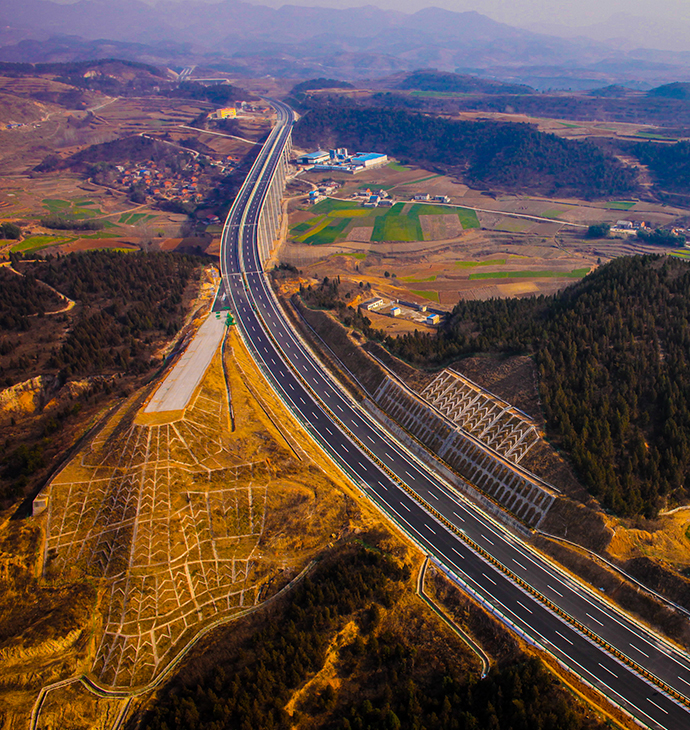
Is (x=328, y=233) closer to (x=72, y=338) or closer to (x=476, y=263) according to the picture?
(x=476, y=263)

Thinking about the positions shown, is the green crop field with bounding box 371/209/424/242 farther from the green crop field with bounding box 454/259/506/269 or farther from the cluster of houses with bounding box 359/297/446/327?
the cluster of houses with bounding box 359/297/446/327

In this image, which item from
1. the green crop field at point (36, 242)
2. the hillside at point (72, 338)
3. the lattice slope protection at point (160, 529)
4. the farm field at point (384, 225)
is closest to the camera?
the lattice slope protection at point (160, 529)

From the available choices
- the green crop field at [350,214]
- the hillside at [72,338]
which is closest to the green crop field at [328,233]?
the green crop field at [350,214]

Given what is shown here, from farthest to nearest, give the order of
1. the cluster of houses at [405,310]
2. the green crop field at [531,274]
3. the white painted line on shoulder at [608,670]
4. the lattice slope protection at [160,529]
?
the green crop field at [531,274] < the cluster of houses at [405,310] < the lattice slope protection at [160,529] < the white painted line on shoulder at [608,670]

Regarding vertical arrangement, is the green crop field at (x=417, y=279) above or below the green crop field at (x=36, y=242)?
below

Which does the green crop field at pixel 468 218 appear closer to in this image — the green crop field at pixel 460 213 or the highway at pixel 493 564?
the green crop field at pixel 460 213

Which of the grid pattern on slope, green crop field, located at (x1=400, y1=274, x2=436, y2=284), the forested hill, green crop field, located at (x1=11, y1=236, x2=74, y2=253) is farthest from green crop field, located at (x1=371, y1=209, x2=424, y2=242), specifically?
the grid pattern on slope

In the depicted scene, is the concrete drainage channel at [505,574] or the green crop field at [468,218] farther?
the green crop field at [468,218]
